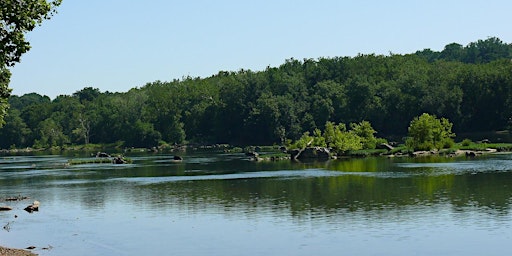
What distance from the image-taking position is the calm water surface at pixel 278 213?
4125 centimetres

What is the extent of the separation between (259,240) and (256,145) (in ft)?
495

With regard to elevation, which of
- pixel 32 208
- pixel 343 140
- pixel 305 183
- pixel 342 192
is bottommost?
pixel 32 208

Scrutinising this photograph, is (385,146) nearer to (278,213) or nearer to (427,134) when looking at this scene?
(427,134)

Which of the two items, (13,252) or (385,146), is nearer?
(13,252)

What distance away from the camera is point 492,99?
159 metres

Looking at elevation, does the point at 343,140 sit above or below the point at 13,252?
above

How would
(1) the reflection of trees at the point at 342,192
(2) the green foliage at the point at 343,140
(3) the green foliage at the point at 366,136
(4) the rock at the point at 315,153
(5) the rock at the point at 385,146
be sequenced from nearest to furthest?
1. (1) the reflection of trees at the point at 342,192
2. (4) the rock at the point at 315,153
3. (2) the green foliage at the point at 343,140
4. (5) the rock at the point at 385,146
5. (3) the green foliage at the point at 366,136

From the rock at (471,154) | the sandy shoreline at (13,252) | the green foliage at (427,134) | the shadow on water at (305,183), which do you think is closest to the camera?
the sandy shoreline at (13,252)

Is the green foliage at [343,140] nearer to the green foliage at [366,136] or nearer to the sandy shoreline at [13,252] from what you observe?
the green foliage at [366,136]

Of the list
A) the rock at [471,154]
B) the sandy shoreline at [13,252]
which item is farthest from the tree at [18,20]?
the rock at [471,154]

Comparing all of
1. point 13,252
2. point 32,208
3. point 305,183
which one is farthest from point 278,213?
point 305,183

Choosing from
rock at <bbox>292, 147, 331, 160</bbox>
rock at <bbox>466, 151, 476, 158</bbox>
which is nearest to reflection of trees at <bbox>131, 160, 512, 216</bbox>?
rock at <bbox>466, 151, 476, 158</bbox>

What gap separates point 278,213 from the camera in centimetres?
5394

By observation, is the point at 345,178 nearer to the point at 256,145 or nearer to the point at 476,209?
the point at 476,209
